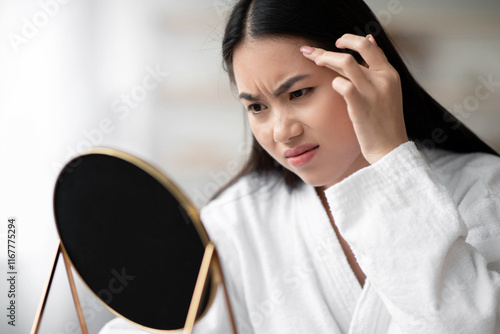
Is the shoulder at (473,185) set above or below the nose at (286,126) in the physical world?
below

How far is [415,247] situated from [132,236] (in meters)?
0.37

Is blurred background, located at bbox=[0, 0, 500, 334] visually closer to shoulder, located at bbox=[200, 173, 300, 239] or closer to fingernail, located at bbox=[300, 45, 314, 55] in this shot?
shoulder, located at bbox=[200, 173, 300, 239]

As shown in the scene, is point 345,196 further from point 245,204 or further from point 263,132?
point 245,204

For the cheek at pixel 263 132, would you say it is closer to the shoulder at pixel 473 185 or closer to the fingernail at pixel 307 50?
the fingernail at pixel 307 50

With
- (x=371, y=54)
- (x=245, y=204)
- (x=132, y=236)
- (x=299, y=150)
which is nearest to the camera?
(x=132, y=236)

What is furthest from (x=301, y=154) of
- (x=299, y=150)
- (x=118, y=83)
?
(x=118, y=83)

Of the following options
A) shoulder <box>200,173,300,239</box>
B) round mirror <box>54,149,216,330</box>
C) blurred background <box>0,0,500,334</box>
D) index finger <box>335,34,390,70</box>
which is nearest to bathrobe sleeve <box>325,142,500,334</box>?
index finger <box>335,34,390,70</box>

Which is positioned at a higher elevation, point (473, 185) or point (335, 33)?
point (335, 33)

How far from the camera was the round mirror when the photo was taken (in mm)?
564

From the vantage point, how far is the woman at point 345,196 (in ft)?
2.20

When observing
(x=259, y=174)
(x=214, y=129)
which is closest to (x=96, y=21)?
(x=214, y=129)

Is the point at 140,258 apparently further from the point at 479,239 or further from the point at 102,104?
the point at 102,104

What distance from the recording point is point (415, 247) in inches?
26.3

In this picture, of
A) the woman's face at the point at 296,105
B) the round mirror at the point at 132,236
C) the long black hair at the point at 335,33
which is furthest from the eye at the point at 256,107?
the round mirror at the point at 132,236
